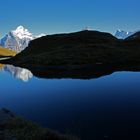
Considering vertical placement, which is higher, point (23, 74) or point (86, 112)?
point (23, 74)

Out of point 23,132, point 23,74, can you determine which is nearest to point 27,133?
point 23,132

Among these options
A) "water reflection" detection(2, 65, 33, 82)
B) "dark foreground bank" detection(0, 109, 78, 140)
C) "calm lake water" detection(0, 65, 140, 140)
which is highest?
"water reflection" detection(2, 65, 33, 82)

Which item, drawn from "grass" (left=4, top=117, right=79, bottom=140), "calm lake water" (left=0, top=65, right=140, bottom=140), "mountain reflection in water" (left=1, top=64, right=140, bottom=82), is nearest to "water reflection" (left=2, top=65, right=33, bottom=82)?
"mountain reflection in water" (left=1, top=64, right=140, bottom=82)

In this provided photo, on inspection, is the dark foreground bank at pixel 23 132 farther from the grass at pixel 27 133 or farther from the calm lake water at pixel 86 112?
the calm lake water at pixel 86 112

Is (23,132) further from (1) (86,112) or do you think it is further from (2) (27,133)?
(1) (86,112)

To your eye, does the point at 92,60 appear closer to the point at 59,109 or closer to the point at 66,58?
the point at 66,58

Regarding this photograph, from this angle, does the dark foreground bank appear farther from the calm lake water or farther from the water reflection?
the water reflection

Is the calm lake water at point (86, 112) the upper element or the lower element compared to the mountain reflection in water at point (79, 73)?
lower

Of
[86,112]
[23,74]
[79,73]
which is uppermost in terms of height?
[79,73]

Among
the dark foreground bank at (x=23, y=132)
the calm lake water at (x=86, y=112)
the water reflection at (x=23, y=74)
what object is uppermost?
the water reflection at (x=23, y=74)

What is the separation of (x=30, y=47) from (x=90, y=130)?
568 feet

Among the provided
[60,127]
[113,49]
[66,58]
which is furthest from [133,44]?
[60,127]

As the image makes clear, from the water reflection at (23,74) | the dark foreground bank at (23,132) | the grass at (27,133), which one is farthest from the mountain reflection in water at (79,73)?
the grass at (27,133)

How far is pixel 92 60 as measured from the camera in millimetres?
117188
